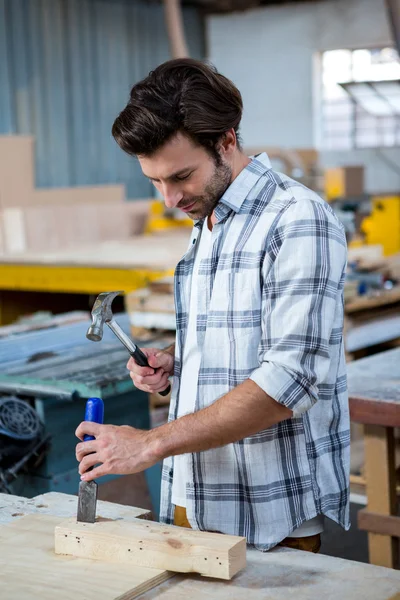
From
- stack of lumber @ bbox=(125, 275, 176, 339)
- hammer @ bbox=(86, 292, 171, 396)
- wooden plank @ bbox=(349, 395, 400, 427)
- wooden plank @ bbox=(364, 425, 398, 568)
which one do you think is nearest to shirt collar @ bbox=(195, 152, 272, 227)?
hammer @ bbox=(86, 292, 171, 396)

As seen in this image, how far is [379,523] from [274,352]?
1237 mm

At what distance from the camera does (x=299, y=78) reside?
401 inches

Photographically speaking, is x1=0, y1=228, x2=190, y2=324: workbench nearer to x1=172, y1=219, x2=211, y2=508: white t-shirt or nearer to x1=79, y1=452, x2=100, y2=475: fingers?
x1=172, y1=219, x2=211, y2=508: white t-shirt

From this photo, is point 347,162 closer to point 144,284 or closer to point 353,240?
point 353,240

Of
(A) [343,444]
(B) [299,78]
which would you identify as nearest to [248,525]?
(A) [343,444]

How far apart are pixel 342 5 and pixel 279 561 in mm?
9601

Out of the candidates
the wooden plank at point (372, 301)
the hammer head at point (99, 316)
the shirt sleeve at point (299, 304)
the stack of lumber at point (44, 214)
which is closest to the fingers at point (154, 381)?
the hammer head at point (99, 316)

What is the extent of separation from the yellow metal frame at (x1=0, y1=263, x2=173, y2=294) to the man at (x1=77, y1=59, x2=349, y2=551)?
9.24 ft

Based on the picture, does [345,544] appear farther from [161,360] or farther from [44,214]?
[44,214]

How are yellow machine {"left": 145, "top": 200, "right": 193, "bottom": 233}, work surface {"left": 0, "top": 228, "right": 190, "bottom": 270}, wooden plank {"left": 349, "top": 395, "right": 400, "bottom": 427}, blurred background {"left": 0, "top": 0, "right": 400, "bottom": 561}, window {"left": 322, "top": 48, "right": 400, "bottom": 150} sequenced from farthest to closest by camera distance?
window {"left": 322, "top": 48, "right": 400, "bottom": 150} → yellow machine {"left": 145, "top": 200, "right": 193, "bottom": 233} → work surface {"left": 0, "top": 228, "right": 190, "bottom": 270} → blurred background {"left": 0, "top": 0, "right": 400, "bottom": 561} → wooden plank {"left": 349, "top": 395, "right": 400, "bottom": 427}

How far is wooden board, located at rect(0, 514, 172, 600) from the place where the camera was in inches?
42.6

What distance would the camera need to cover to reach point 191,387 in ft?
4.41

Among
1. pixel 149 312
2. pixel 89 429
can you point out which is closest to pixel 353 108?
pixel 149 312

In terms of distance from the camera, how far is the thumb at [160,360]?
1432mm
